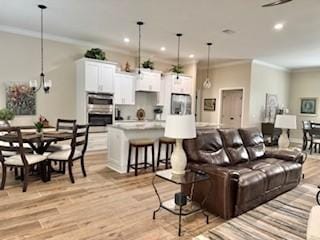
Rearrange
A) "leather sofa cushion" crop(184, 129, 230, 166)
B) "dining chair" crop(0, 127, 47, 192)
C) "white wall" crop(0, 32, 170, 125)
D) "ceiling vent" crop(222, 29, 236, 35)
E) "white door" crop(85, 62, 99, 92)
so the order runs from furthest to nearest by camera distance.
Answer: "white door" crop(85, 62, 99, 92) → "white wall" crop(0, 32, 170, 125) → "ceiling vent" crop(222, 29, 236, 35) → "dining chair" crop(0, 127, 47, 192) → "leather sofa cushion" crop(184, 129, 230, 166)

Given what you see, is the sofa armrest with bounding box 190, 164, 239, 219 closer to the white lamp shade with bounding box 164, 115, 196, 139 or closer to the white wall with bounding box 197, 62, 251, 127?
the white lamp shade with bounding box 164, 115, 196, 139

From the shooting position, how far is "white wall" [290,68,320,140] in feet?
31.7

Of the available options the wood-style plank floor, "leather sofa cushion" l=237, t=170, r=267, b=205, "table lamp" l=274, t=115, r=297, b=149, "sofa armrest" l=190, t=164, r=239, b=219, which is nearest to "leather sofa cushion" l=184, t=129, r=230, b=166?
"sofa armrest" l=190, t=164, r=239, b=219

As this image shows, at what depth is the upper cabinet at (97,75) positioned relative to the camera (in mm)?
6332

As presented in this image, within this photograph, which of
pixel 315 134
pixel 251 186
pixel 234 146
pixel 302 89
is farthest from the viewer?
pixel 302 89

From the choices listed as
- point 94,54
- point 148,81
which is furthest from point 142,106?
point 94,54

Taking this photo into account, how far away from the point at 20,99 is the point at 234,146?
5153 millimetres

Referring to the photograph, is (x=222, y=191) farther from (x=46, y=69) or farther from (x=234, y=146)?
(x=46, y=69)

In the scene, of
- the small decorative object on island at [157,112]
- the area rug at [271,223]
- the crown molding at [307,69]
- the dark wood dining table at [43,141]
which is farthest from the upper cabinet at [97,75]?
the crown molding at [307,69]

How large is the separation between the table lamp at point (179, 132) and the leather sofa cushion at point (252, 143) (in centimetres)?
175

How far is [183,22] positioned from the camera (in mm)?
4977

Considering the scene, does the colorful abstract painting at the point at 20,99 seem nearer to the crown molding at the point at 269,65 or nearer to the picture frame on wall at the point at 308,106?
the crown molding at the point at 269,65

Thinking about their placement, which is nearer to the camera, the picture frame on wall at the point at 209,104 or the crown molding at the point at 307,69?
the crown molding at the point at 307,69

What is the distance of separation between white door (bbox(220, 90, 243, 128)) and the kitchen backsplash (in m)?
2.89
